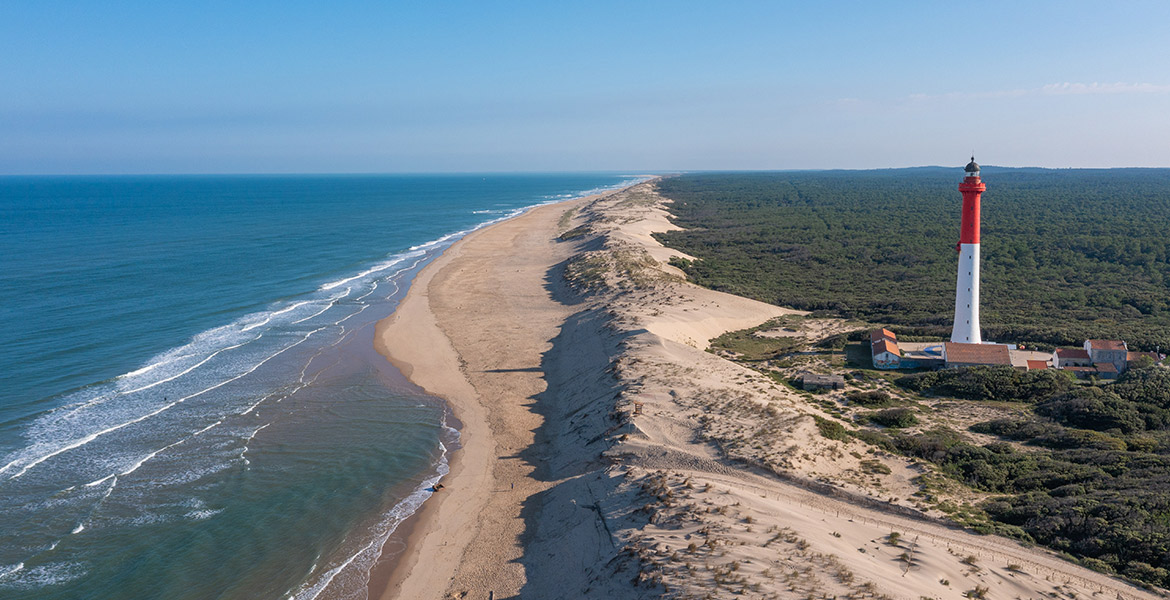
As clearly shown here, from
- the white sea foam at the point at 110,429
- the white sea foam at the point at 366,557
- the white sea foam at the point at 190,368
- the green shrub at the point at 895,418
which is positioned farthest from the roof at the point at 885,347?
the white sea foam at the point at 190,368

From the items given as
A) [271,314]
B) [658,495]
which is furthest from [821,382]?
[271,314]

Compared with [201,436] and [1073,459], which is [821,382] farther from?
[201,436]

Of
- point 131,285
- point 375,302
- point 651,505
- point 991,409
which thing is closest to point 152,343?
point 375,302

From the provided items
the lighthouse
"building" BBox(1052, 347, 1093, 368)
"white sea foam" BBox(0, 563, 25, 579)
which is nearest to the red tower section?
the lighthouse

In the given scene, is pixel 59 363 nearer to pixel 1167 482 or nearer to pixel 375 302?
Answer: pixel 375 302

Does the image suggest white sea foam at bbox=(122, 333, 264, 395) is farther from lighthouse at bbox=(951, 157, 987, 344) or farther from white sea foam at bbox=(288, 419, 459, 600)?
lighthouse at bbox=(951, 157, 987, 344)

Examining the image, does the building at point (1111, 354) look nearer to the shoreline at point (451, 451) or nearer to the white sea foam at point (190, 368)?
the shoreline at point (451, 451)
